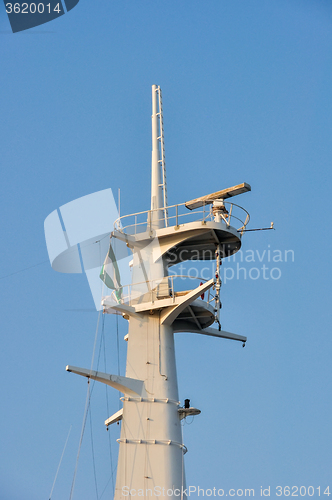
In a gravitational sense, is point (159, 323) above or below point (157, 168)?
below

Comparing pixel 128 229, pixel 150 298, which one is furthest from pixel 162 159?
pixel 150 298

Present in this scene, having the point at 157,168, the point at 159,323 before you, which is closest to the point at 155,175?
the point at 157,168

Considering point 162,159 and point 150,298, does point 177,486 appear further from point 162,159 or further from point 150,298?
point 162,159

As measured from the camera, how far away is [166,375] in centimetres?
2783

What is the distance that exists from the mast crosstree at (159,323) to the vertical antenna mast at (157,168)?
55mm

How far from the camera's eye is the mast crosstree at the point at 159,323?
2608cm

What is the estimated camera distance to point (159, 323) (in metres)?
28.9

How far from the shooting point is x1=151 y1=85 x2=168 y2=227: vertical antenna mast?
30.9 meters

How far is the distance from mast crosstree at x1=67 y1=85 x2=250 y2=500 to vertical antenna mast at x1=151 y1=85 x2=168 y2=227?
0.18 feet

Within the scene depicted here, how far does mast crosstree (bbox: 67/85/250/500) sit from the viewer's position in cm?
2608

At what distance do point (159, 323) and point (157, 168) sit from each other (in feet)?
25.9

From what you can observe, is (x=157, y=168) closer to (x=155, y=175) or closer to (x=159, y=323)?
(x=155, y=175)

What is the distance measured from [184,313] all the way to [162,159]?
25.8 feet

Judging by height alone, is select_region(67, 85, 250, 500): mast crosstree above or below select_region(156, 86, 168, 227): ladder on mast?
below
